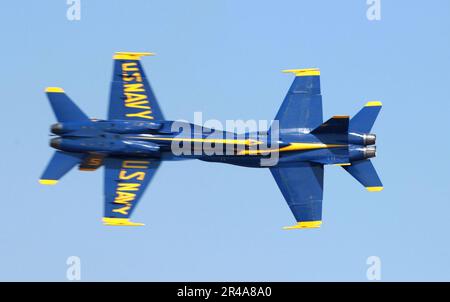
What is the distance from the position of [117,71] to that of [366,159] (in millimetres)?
10515

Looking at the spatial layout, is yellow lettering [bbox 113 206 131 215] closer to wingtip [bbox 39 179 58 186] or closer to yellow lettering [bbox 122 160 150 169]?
yellow lettering [bbox 122 160 150 169]

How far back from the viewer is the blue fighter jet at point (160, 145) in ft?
137

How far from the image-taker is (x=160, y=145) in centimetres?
4178

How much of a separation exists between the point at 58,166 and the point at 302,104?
10060 mm

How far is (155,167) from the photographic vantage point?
139ft

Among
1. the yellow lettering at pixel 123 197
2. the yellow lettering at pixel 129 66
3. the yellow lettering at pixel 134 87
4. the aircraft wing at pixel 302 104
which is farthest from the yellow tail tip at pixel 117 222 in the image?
the aircraft wing at pixel 302 104

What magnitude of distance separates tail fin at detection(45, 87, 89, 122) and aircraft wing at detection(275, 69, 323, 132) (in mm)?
7965

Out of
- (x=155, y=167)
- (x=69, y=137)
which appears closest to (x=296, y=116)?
(x=155, y=167)

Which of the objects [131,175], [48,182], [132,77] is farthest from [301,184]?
[48,182]

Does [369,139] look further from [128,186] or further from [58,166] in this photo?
[58,166]

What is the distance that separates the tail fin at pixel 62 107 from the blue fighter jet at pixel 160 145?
39 mm

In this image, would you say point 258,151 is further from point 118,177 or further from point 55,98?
point 55,98

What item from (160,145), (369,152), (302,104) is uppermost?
(302,104)

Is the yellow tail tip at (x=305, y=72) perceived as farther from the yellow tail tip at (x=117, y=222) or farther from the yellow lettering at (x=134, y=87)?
the yellow tail tip at (x=117, y=222)
